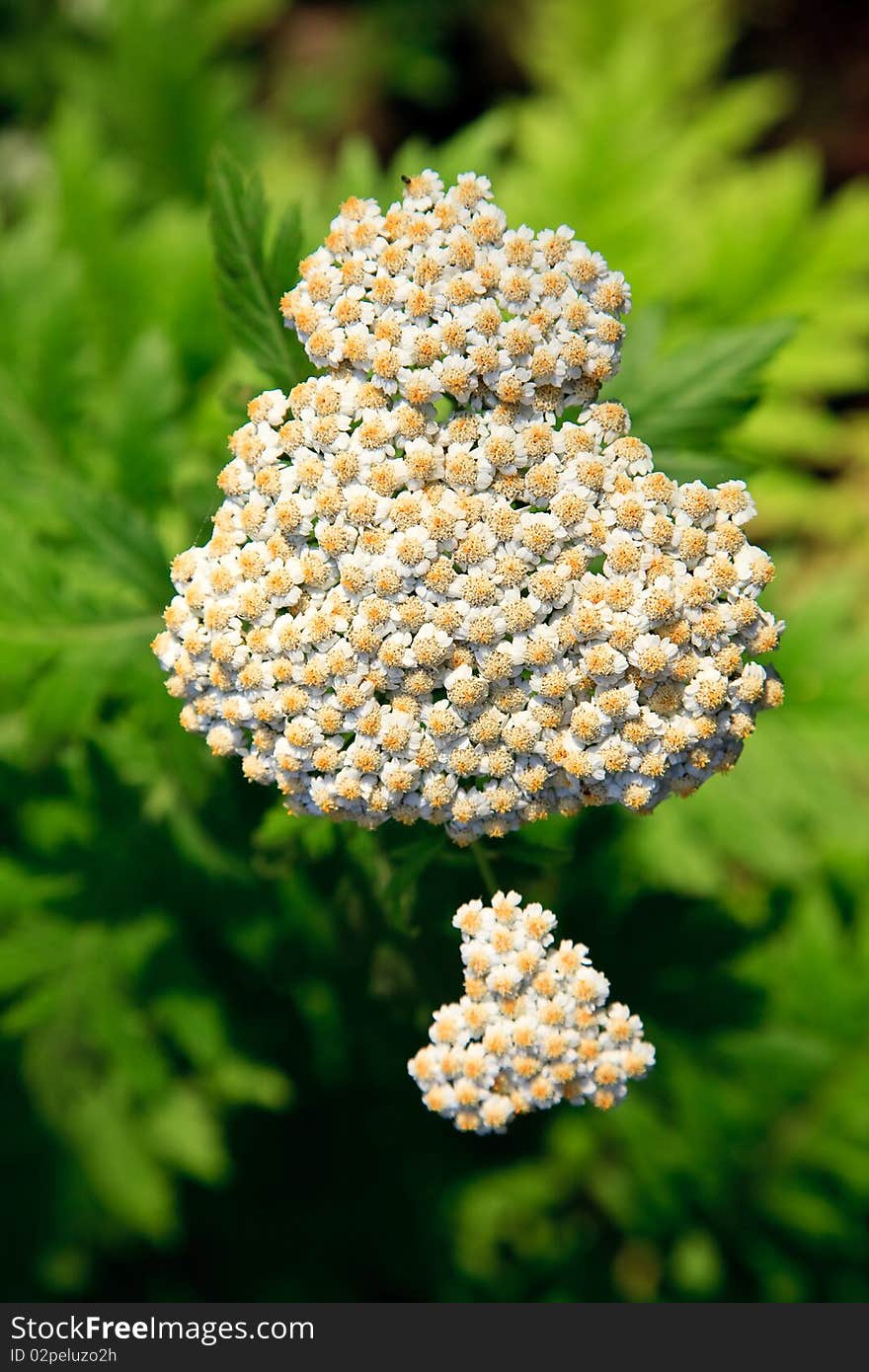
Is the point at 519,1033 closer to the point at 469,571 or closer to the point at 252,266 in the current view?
the point at 469,571

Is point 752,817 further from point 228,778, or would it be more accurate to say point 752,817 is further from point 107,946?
point 107,946

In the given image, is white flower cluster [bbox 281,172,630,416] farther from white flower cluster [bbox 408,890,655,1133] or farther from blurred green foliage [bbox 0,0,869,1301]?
white flower cluster [bbox 408,890,655,1133]

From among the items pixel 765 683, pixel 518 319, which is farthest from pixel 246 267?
pixel 765 683

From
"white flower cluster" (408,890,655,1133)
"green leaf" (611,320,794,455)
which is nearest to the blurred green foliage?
"green leaf" (611,320,794,455)

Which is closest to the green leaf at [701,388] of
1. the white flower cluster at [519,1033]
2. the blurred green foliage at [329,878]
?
the blurred green foliage at [329,878]

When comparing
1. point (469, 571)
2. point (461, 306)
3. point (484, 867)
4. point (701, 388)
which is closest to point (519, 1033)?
point (484, 867)

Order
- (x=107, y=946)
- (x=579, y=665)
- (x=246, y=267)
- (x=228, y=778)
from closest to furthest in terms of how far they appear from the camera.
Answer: (x=579, y=665) → (x=246, y=267) → (x=228, y=778) → (x=107, y=946)
